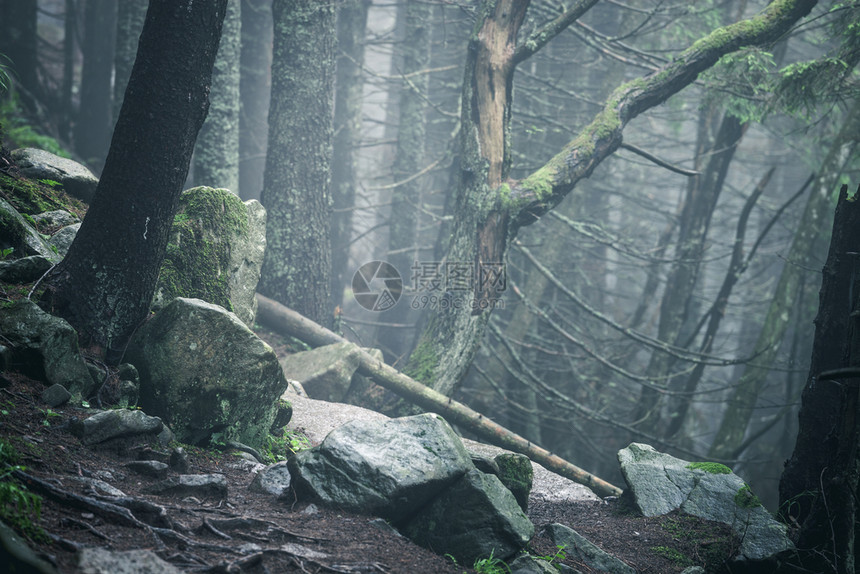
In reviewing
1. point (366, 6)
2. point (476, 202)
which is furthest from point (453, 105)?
point (476, 202)

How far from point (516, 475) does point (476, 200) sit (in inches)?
162

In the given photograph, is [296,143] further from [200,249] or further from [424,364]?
[424,364]

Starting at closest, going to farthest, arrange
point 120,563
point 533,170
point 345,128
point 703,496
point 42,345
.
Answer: point 120,563 < point 42,345 < point 703,496 < point 533,170 < point 345,128

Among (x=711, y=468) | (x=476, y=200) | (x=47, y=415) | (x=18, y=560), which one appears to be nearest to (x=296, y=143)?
(x=476, y=200)

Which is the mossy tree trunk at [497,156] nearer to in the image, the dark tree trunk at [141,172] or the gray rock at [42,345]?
the dark tree trunk at [141,172]

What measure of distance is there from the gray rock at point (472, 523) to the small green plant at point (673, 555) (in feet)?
4.28

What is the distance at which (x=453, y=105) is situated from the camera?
13656mm

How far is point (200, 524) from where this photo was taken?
3.24 meters

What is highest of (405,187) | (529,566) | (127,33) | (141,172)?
(127,33)

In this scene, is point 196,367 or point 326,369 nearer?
point 196,367

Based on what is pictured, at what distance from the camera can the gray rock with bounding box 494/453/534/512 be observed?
188 inches

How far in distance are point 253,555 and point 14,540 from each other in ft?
3.66

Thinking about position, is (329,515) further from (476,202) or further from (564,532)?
(476,202)

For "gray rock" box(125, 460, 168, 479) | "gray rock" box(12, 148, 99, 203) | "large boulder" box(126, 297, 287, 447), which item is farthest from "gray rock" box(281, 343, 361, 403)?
"gray rock" box(125, 460, 168, 479)
